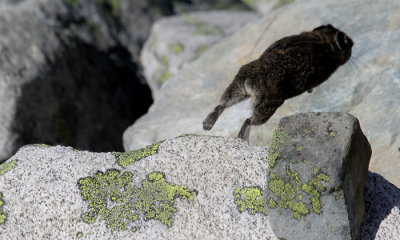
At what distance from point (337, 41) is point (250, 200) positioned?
337cm

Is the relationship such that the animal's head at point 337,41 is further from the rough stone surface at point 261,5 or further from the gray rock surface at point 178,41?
the rough stone surface at point 261,5

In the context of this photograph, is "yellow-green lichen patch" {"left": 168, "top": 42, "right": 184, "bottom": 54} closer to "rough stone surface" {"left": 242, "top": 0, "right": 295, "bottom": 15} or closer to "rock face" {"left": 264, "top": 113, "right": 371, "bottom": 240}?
"rough stone surface" {"left": 242, "top": 0, "right": 295, "bottom": 15}

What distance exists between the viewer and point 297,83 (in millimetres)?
6195

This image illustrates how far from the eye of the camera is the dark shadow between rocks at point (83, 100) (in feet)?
27.0

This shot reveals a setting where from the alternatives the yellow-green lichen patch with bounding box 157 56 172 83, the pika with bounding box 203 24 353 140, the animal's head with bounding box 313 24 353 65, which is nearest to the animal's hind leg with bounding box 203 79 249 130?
the pika with bounding box 203 24 353 140

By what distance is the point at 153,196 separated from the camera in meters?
4.29

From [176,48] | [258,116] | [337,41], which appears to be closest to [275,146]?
[258,116]

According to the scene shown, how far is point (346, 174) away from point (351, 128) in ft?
1.40

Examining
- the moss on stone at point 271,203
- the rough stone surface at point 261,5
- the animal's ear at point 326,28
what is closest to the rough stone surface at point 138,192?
the moss on stone at point 271,203

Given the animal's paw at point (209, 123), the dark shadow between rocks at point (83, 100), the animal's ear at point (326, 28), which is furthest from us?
the dark shadow between rocks at point (83, 100)

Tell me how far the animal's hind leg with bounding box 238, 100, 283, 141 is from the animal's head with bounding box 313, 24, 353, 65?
4.16 ft

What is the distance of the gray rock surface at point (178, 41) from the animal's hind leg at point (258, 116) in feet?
12.1

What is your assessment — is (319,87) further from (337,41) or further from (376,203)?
(376,203)

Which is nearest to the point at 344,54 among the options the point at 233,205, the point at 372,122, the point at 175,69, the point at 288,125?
the point at 372,122
